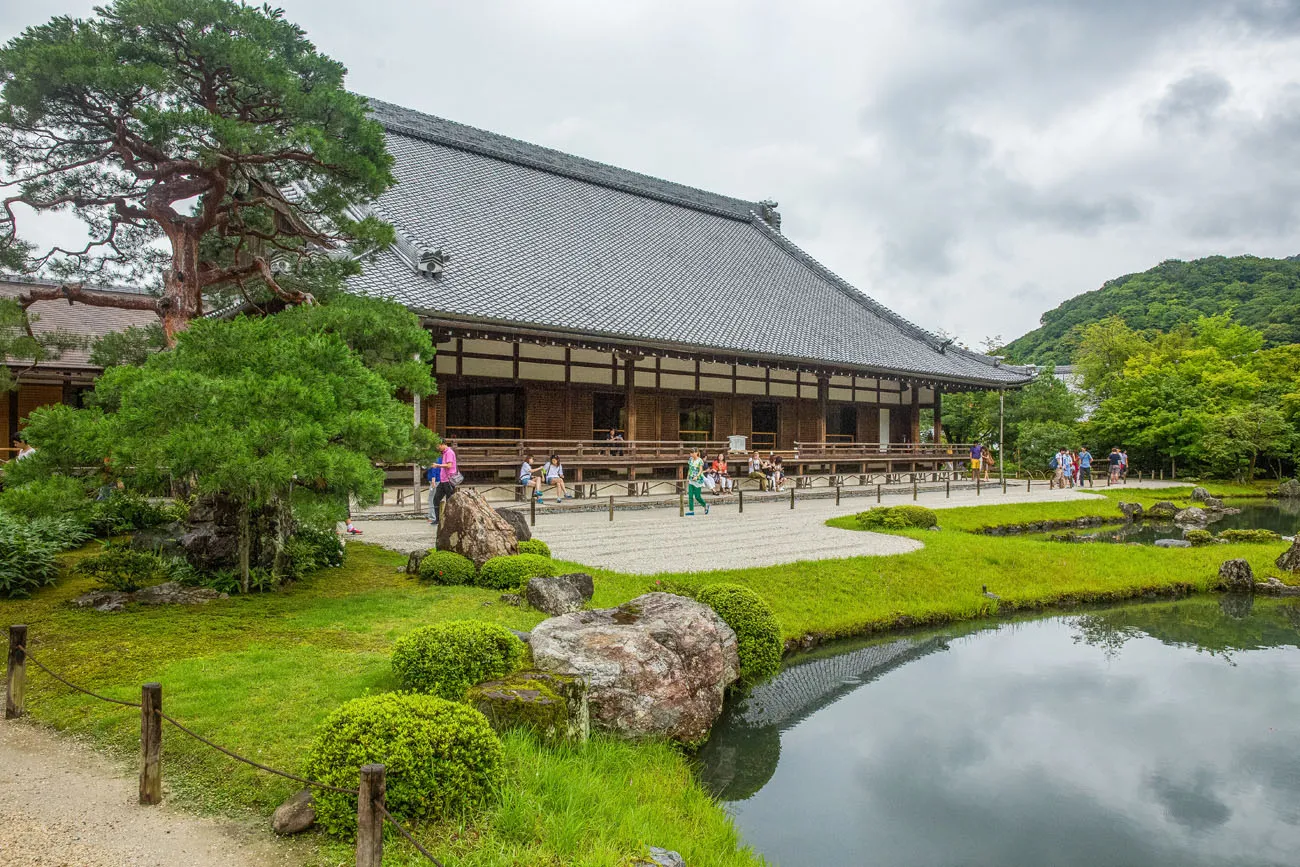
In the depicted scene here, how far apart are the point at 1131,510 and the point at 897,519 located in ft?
41.6

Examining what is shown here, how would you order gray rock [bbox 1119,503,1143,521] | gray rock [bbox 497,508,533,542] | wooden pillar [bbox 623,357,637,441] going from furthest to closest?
gray rock [bbox 1119,503,1143,521]
wooden pillar [bbox 623,357,637,441]
gray rock [bbox 497,508,533,542]

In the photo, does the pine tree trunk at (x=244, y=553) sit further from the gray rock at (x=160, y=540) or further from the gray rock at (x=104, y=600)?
the gray rock at (x=160, y=540)

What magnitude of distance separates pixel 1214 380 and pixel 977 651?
114 ft

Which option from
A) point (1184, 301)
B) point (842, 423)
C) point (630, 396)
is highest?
point (1184, 301)

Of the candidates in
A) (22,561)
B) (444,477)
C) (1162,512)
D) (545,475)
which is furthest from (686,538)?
(1162,512)

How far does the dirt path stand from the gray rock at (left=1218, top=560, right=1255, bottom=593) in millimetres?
16195

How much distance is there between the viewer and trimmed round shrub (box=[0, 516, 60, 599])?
8266mm

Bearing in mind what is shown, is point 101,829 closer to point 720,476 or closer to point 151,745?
point 151,745

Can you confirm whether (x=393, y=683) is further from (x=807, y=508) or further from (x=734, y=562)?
(x=807, y=508)

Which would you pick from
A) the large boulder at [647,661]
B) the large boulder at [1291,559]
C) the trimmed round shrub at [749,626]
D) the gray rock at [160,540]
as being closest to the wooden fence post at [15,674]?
the large boulder at [647,661]

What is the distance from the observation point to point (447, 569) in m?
9.60

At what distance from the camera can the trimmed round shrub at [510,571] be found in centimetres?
947

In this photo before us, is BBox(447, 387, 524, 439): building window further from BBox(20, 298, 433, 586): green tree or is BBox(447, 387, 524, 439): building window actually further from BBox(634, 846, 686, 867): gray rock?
BBox(634, 846, 686, 867): gray rock

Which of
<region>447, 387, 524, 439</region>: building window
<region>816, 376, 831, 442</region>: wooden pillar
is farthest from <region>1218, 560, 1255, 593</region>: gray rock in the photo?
<region>447, 387, 524, 439</region>: building window
